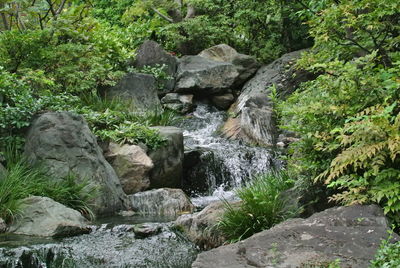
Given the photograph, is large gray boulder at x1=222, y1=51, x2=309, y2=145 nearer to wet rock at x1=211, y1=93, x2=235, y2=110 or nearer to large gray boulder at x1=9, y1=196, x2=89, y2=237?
wet rock at x1=211, y1=93, x2=235, y2=110

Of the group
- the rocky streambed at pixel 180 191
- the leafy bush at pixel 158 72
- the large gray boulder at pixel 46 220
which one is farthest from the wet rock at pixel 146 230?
the leafy bush at pixel 158 72

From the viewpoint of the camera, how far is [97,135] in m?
8.98

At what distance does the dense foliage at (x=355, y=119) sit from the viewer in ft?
13.4

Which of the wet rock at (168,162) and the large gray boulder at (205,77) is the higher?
the large gray boulder at (205,77)

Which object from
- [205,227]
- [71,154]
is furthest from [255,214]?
[71,154]

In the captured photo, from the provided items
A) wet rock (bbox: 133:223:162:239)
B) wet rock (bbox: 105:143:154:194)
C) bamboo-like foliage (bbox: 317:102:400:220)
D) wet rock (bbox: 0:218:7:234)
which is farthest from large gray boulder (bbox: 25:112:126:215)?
bamboo-like foliage (bbox: 317:102:400:220)

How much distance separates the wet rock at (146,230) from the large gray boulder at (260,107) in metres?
5.22

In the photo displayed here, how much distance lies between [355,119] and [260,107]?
26.9ft

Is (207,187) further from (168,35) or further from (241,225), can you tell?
(168,35)

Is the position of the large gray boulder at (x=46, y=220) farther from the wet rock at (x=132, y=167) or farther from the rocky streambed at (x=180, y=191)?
the wet rock at (x=132, y=167)

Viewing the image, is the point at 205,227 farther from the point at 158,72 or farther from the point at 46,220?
the point at 158,72

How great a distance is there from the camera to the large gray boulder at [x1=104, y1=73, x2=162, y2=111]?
1252cm

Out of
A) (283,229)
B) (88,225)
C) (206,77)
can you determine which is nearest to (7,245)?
(88,225)

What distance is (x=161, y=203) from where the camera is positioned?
26.2ft
